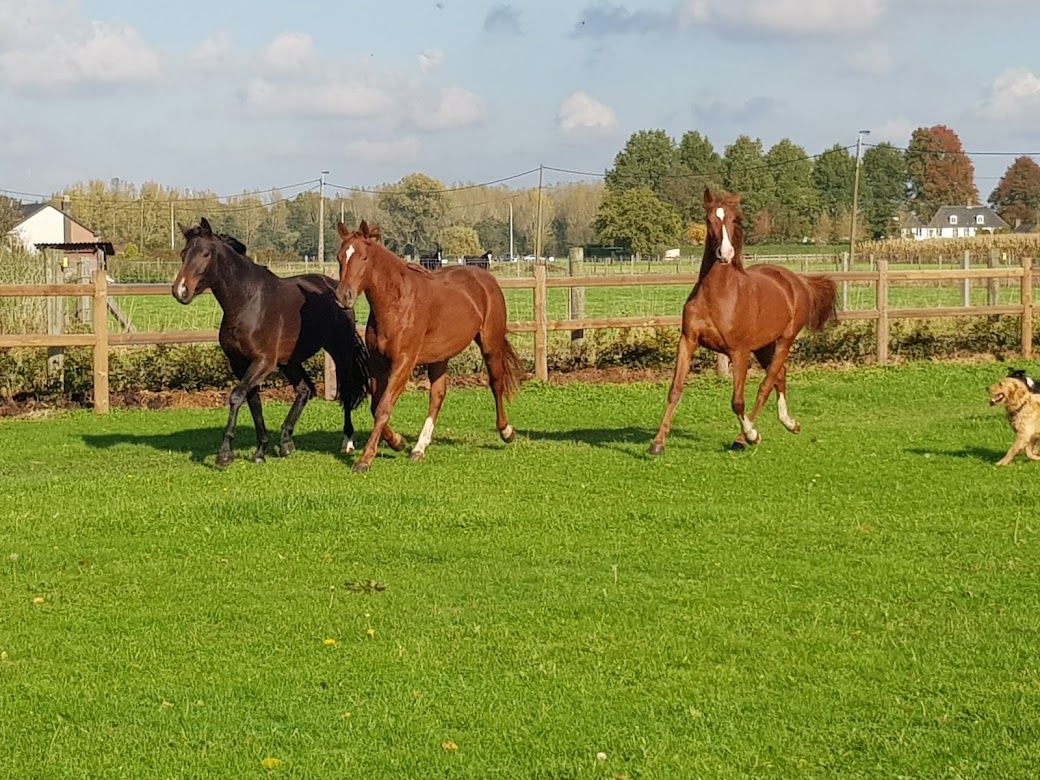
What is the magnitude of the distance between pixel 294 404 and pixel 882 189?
4120 inches

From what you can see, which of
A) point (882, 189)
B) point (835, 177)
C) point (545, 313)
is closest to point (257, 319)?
point (545, 313)

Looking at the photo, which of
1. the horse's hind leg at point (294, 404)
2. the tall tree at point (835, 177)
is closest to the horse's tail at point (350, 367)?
the horse's hind leg at point (294, 404)

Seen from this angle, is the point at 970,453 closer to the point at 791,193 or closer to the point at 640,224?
the point at 640,224

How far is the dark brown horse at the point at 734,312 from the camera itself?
11.7 m

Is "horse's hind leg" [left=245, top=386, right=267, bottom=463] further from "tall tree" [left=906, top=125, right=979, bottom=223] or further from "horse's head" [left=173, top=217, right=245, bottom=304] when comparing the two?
"tall tree" [left=906, top=125, right=979, bottom=223]

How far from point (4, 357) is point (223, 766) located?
41.1ft

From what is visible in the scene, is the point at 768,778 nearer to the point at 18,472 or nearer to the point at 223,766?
the point at 223,766

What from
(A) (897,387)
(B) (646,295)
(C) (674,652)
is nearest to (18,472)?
(C) (674,652)

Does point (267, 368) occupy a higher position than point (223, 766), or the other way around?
point (267, 368)

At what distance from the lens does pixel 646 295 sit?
4084 centimetres

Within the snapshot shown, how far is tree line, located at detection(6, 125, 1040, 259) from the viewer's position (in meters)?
77.0

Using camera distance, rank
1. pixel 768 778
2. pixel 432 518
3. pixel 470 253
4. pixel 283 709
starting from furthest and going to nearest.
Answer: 1. pixel 470 253
2. pixel 432 518
3. pixel 283 709
4. pixel 768 778

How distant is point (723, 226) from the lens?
11.5 m

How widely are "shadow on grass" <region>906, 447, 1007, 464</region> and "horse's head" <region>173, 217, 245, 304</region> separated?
6.29 metres
